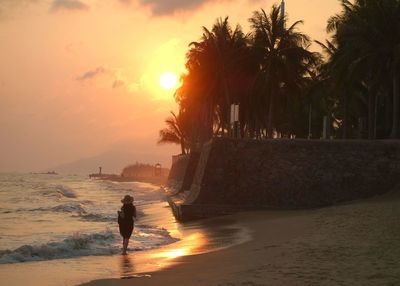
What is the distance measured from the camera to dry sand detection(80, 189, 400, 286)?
7746mm

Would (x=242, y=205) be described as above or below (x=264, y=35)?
below

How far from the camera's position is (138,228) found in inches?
763

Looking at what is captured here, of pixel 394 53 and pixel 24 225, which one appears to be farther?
pixel 394 53

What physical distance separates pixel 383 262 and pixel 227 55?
114 feet

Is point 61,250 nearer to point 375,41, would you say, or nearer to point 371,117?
point 375,41

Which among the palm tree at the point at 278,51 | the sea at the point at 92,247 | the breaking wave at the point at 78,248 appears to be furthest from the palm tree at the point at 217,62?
the breaking wave at the point at 78,248

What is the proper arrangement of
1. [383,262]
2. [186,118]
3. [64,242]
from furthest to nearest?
[186,118] < [64,242] < [383,262]

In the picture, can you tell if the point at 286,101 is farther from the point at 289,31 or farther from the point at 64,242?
the point at 64,242

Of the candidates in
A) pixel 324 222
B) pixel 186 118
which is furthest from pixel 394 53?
pixel 186 118

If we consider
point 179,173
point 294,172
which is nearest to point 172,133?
point 179,173

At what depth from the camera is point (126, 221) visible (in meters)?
13.5

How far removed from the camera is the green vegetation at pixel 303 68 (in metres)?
28.9

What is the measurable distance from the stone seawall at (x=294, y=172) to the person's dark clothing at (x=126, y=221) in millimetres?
8521

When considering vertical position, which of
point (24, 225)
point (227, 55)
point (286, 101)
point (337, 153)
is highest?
point (227, 55)
